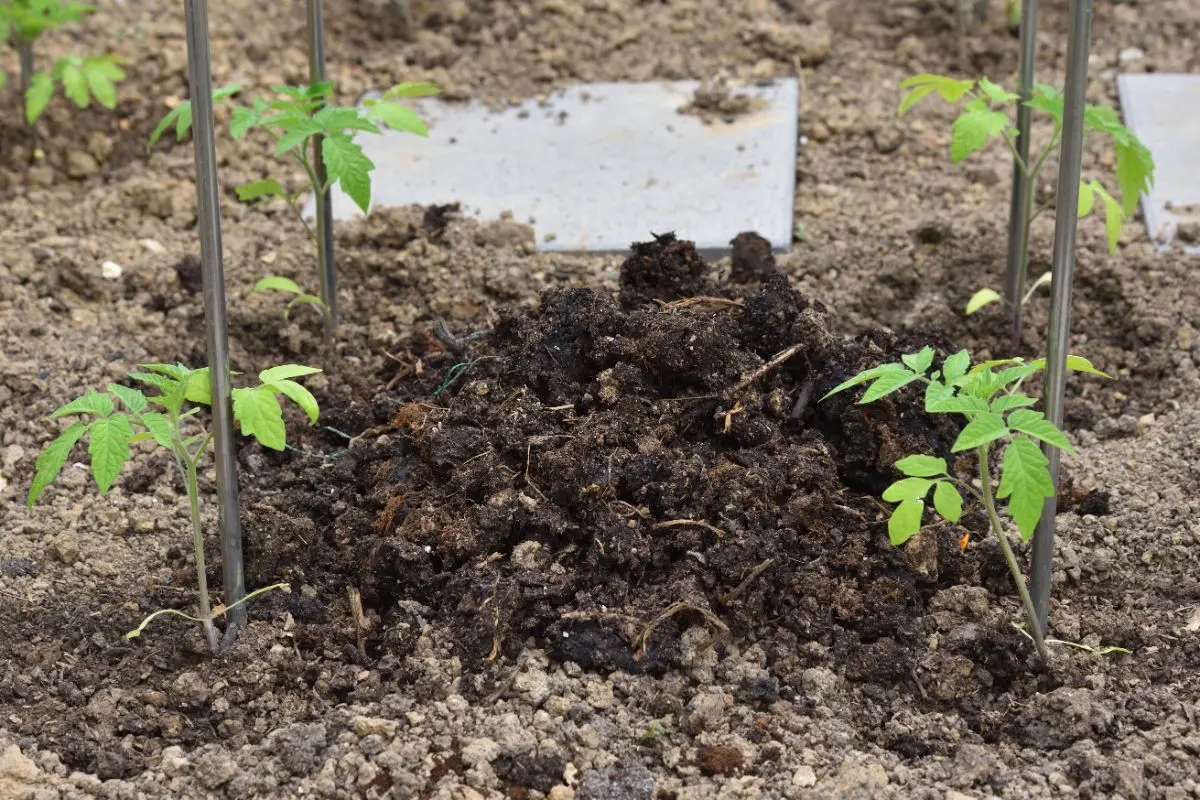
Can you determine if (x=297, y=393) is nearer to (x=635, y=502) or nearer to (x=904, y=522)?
(x=635, y=502)

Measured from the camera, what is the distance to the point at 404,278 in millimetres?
3637

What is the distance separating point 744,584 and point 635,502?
259 millimetres

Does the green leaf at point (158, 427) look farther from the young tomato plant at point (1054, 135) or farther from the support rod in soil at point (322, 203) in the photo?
the young tomato plant at point (1054, 135)

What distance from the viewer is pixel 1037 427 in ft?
7.14

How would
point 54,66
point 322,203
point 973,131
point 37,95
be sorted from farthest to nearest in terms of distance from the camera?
point 54,66 < point 37,95 < point 322,203 < point 973,131

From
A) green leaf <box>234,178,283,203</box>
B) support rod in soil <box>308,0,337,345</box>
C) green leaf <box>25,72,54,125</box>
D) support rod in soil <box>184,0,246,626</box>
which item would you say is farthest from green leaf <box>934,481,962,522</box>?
green leaf <box>25,72,54,125</box>

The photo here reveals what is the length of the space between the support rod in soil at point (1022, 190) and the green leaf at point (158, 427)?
191 centimetres

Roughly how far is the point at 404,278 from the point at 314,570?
3.78ft

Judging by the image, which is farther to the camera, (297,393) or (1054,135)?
(1054,135)

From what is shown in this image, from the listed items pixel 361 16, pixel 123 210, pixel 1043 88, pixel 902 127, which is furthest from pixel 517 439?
pixel 361 16

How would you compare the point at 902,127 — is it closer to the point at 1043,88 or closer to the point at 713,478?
the point at 1043,88

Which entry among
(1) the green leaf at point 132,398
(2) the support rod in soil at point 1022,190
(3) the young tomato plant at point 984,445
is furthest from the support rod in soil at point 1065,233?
(1) the green leaf at point 132,398

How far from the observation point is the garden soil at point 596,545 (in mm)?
2289

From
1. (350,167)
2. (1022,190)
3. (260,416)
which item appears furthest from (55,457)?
(1022,190)
